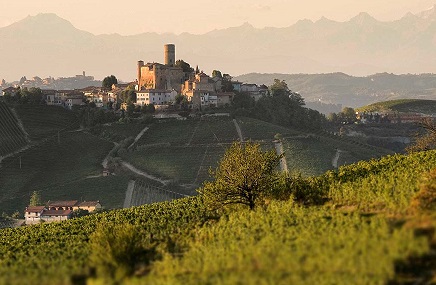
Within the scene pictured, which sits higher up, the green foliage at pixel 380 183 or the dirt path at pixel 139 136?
the green foliage at pixel 380 183

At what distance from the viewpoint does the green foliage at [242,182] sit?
28.7m

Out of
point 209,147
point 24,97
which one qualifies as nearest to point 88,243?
point 209,147

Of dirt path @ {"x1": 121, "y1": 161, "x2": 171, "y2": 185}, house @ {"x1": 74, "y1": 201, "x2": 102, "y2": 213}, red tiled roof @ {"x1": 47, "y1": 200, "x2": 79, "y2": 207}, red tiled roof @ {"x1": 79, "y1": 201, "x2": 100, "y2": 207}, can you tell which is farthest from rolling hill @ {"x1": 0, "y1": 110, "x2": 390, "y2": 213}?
red tiled roof @ {"x1": 47, "y1": 200, "x2": 79, "y2": 207}

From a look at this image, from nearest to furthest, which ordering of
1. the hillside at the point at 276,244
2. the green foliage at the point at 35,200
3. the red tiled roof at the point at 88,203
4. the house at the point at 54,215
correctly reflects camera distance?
the hillside at the point at 276,244
the house at the point at 54,215
the red tiled roof at the point at 88,203
the green foliage at the point at 35,200

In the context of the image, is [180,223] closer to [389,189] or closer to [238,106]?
[389,189]

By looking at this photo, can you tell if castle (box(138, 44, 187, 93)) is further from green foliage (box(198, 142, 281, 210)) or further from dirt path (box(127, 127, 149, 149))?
green foliage (box(198, 142, 281, 210))

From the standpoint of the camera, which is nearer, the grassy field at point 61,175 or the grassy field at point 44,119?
the grassy field at point 61,175

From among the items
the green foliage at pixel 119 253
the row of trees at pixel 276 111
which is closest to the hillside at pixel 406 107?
the row of trees at pixel 276 111

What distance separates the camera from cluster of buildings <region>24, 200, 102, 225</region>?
67.5 m

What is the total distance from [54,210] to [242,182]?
46432 mm

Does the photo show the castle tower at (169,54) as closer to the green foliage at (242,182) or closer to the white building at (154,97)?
the white building at (154,97)

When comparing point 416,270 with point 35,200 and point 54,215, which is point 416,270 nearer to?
point 54,215

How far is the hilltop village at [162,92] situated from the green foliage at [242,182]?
271ft

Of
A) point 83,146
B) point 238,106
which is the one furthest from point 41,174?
point 238,106
